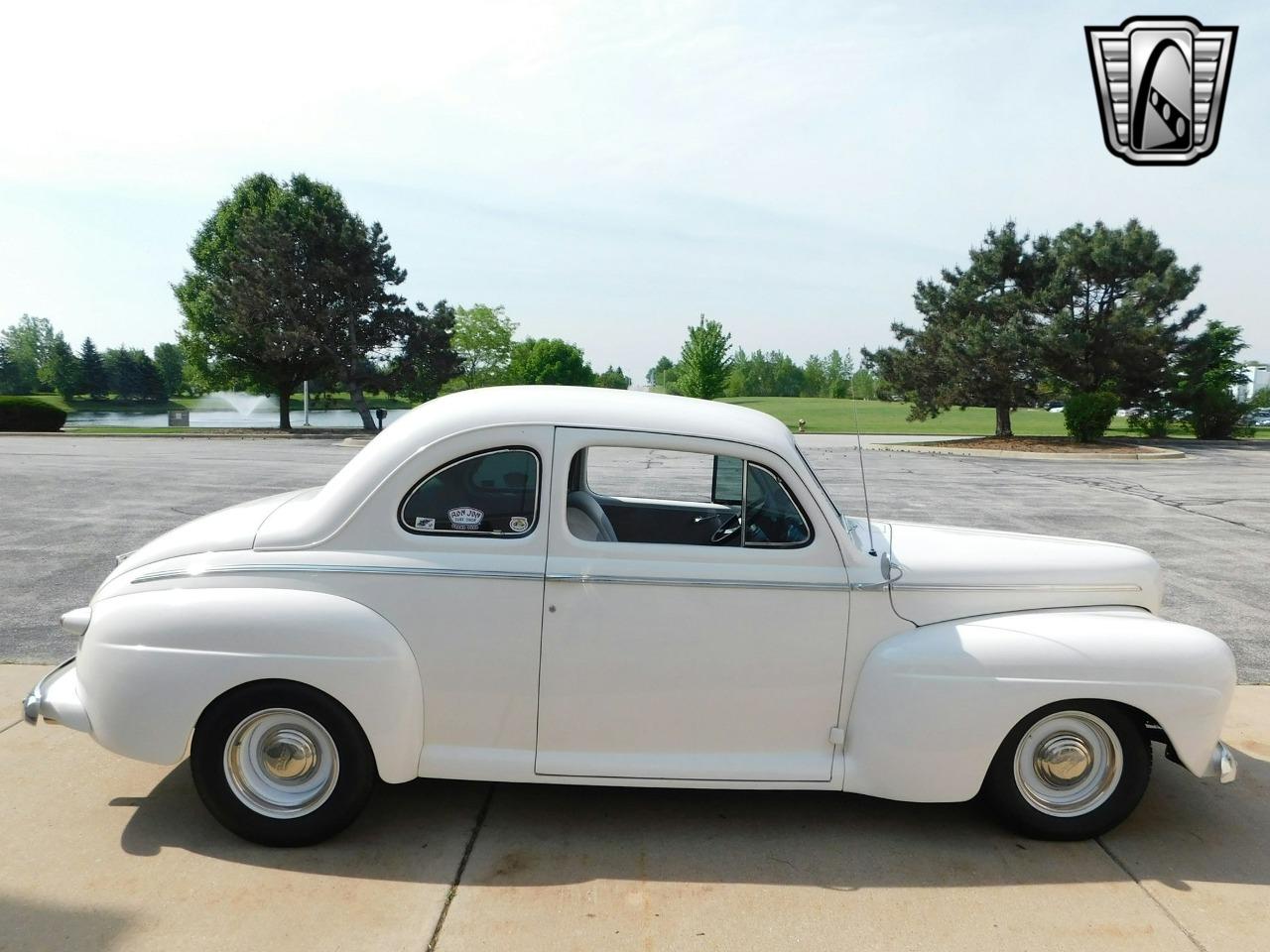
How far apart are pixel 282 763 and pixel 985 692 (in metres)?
2.75

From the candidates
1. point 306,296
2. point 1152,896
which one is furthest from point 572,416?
point 306,296

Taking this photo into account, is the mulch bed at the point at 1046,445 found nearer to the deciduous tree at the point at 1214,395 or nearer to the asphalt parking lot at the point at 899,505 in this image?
the asphalt parking lot at the point at 899,505

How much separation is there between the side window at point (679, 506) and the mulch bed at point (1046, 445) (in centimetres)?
2728

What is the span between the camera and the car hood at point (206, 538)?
369 centimetres

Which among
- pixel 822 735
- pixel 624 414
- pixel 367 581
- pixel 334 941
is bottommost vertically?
pixel 334 941

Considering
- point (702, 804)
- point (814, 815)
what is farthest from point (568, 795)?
point (814, 815)

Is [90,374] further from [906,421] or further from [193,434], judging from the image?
[906,421]

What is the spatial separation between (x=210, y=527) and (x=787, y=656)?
2450 millimetres

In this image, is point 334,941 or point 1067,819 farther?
point 1067,819

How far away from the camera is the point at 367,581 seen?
354cm

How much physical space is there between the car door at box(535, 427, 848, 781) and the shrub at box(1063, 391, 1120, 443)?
30.7 m

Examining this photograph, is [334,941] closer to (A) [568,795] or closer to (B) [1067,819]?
(A) [568,795]

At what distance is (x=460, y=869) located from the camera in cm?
346

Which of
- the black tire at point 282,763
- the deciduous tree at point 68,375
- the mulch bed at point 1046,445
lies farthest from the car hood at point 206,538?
the deciduous tree at point 68,375
